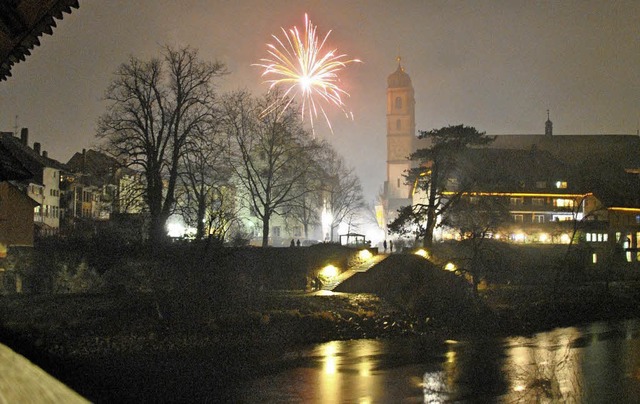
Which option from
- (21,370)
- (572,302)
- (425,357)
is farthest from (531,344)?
(21,370)

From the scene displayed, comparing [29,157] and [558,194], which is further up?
[29,157]

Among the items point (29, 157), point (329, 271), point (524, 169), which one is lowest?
point (329, 271)

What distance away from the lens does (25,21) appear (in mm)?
7148

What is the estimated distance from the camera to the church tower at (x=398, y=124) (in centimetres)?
13050

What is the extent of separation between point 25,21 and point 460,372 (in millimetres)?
24445

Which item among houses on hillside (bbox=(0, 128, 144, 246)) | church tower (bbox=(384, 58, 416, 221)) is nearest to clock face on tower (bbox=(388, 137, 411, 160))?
church tower (bbox=(384, 58, 416, 221))

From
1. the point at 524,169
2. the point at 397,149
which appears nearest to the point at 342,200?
the point at 524,169

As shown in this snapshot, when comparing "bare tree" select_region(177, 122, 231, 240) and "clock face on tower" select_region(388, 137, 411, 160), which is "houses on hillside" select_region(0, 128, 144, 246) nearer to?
"bare tree" select_region(177, 122, 231, 240)

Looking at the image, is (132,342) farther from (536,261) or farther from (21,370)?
(536,261)

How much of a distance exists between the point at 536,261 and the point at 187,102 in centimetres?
3322

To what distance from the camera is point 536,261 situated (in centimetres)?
5866

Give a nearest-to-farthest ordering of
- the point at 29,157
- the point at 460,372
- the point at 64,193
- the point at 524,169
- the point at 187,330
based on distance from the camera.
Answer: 1. the point at 460,372
2. the point at 187,330
3. the point at 29,157
4. the point at 64,193
5. the point at 524,169

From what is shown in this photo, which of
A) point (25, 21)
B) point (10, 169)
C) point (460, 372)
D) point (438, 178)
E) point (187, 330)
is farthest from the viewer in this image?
point (438, 178)

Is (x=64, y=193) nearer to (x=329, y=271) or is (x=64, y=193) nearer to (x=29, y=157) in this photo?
(x=29, y=157)
